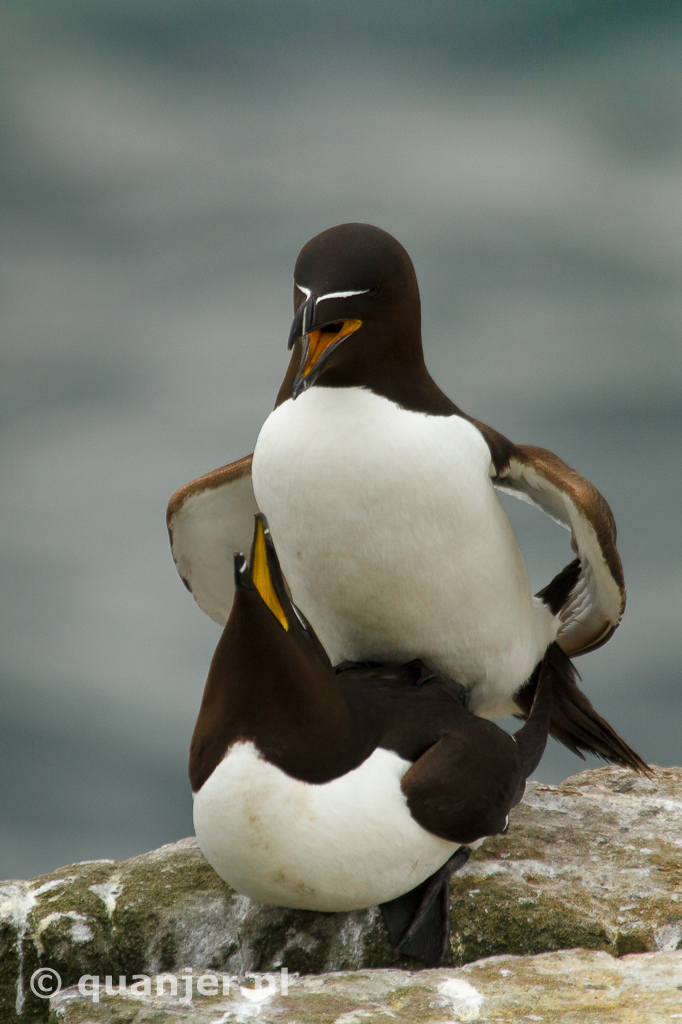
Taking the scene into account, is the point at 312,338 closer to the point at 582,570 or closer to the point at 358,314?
the point at 358,314

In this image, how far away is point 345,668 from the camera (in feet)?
13.6

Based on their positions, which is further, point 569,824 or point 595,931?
point 569,824

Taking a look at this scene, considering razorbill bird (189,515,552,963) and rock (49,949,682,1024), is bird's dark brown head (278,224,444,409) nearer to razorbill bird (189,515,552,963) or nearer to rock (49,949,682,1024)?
razorbill bird (189,515,552,963)

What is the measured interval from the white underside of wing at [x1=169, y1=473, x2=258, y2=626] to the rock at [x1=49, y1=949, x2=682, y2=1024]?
2.00 meters

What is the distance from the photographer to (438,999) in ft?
9.55

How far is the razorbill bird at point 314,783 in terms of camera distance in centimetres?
314

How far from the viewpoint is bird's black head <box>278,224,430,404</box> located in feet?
11.8

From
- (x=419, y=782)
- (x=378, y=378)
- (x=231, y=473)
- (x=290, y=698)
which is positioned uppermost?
(x=378, y=378)

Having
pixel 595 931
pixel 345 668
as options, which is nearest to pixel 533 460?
pixel 345 668

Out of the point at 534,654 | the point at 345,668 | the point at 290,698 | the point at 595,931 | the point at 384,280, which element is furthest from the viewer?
the point at 534,654

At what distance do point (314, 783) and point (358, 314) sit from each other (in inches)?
57.9

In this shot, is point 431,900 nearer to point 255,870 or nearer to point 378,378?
point 255,870

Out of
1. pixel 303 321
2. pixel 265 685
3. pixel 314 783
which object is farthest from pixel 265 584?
pixel 303 321

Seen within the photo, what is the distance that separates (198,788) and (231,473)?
1.53 metres
